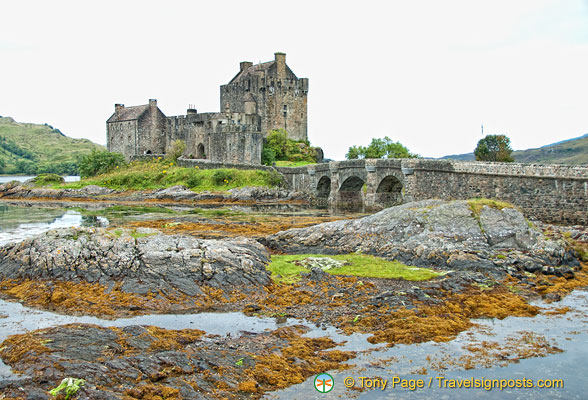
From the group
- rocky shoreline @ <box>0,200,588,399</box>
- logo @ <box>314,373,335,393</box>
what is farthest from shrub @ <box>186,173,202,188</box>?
logo @ <box>314,373,335,393</box>

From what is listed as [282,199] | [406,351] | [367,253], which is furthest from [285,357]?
[282,199]

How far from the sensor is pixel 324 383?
8.92 m

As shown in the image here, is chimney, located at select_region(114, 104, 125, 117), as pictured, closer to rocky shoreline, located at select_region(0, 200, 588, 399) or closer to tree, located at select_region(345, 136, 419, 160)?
tree, located at select_region(345, 136, 419, 160)

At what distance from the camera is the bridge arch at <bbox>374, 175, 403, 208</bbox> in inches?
1521

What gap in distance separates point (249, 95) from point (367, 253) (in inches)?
1668

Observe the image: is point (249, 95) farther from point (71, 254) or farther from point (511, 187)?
point (71, 254)

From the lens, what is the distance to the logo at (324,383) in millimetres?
8734

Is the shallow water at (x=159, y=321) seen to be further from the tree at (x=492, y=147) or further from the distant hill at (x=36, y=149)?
the distant hill at (x=36, y=149)

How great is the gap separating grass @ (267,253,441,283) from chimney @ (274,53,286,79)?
146ft

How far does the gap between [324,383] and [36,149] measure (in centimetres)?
16066

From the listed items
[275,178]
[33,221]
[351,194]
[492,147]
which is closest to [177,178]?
[275,178]

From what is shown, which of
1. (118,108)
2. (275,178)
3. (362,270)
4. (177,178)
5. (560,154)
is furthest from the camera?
(560,154)

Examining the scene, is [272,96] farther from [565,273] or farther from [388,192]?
[565,273]

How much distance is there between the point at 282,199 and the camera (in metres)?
45.9
